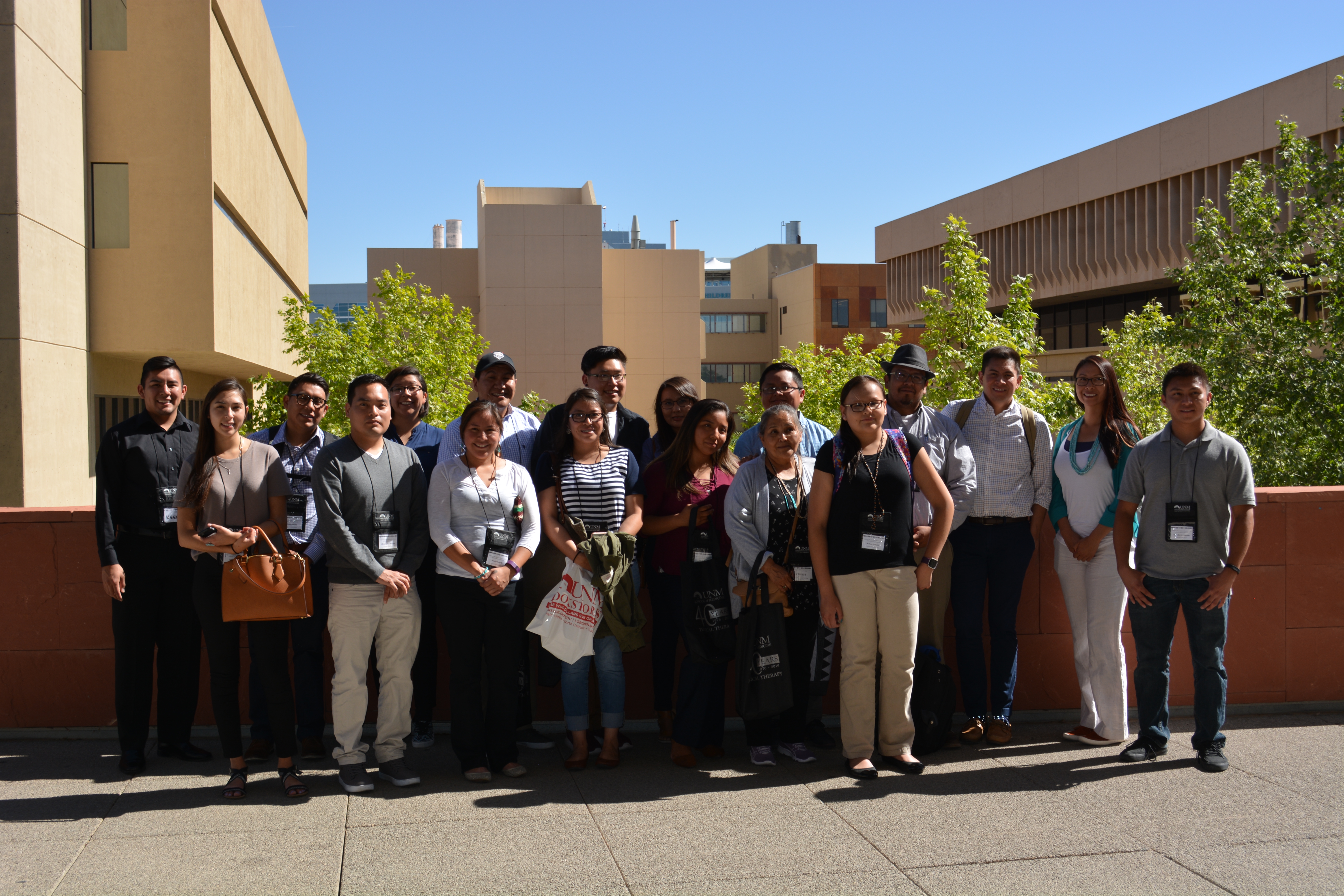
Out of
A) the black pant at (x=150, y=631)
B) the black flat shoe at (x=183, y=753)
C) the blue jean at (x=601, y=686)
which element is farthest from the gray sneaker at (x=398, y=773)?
the black pant at (x=150, y=631)

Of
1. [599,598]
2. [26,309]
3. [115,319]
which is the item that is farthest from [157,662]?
[115,319]

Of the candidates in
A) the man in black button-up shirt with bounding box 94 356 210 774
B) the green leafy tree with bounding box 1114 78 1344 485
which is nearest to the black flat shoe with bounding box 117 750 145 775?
the man in black button-up shirt with bounding box 94 356 210 774

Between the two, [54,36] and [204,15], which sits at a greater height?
[204,15]

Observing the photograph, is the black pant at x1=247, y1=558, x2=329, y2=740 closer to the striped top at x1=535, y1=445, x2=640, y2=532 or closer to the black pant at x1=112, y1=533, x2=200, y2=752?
the black pant at x1=112, y1=533, x2=200, y2=752

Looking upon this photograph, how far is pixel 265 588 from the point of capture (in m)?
4.74

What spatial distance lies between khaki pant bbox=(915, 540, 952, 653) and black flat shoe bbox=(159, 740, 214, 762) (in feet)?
13.4

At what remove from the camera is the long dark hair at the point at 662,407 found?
5.78 m

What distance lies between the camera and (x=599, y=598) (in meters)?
5.21

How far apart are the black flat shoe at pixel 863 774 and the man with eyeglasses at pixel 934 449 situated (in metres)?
0.83

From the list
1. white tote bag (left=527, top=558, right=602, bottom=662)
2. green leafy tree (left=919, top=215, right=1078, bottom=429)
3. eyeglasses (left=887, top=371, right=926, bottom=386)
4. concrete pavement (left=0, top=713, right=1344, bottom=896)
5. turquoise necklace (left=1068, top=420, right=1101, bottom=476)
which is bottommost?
concrete pavement (left=0, top=713, right=1344, bottom=896)

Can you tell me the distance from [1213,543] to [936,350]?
62.6 ft

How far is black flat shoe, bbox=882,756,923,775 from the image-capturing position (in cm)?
513

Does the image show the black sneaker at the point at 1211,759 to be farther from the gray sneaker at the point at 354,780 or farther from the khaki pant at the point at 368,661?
the gray sneaker at the point at 354,780

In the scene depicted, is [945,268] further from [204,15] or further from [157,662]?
[157,662]
